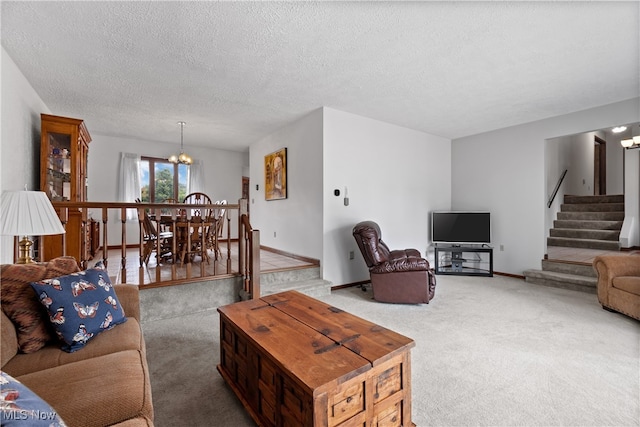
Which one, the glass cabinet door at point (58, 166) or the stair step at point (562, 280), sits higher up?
the glass cabinet door at point (58, 166)

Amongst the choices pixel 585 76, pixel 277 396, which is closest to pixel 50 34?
pixel 277 396

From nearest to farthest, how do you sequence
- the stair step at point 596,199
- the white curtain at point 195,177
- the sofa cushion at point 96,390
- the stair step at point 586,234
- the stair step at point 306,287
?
the sofa cushion at point 96,390, the stair step at point 306,287, the stair step at point 586,234, the stair step at point 596,199, the white curtain at point 195,177

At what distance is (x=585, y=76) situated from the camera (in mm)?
3109

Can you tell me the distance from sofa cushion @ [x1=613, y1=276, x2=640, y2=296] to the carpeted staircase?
1.14 metres

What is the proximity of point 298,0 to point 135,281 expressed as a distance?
3.24m

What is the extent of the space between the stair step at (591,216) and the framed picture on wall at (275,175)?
6.18 meters

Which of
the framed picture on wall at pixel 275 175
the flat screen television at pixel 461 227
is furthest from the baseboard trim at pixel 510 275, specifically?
the framed picture on wall at pixel 275 175

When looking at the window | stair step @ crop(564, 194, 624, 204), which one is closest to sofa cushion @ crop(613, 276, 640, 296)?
stair step @ crop(564, 194, 624, 204)

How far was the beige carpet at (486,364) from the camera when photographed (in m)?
1.62

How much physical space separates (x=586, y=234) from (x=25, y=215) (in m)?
8.29

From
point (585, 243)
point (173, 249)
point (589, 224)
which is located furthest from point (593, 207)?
point (173, 249)

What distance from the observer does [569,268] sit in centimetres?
438

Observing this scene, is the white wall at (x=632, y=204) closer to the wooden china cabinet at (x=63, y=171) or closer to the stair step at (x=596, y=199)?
the stair step at (x=596, y=199)

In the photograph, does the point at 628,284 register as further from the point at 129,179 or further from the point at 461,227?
the point at 129,179
